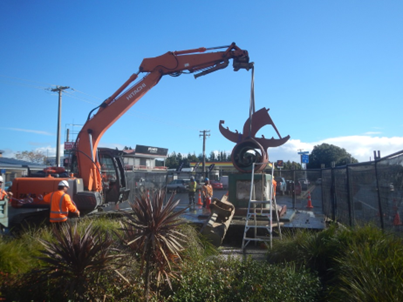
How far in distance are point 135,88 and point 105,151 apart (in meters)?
2.39

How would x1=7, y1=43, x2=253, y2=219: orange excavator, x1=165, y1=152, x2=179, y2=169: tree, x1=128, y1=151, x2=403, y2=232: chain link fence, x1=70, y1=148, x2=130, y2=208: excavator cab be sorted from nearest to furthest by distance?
x1=128, y1=151, x2=403, y2=232: chain link fence, x1=7, y1=43, x2=253, y2=219: orange excavator, x1=70, y1=148, x2=130, y2=208: excavator cab, x1=165, y1=152, x2=179, y2=169: tree

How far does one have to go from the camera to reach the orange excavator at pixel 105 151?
9.55 metres


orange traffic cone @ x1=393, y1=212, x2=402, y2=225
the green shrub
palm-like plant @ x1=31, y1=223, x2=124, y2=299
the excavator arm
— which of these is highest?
the excavator arm

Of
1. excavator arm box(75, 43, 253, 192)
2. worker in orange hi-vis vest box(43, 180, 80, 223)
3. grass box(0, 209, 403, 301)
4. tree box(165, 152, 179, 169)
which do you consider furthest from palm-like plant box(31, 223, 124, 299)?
tree box(165, 152, 179, 169)

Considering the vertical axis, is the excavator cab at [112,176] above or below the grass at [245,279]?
above

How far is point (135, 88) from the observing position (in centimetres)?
1161

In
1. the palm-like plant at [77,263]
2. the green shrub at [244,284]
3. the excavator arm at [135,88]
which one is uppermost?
the excavator arm at [135,88]

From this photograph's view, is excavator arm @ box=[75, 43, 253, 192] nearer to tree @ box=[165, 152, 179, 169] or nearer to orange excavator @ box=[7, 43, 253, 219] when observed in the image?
orange excavator @ box=[7, 43, 253, 219]

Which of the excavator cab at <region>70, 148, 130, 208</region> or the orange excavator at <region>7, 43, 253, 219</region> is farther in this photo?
the excavator cab at <region>70, 148, 130, 208</region>

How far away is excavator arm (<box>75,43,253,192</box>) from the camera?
A: 10703mm

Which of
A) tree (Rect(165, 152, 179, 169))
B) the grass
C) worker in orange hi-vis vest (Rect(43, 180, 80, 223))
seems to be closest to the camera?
the grass

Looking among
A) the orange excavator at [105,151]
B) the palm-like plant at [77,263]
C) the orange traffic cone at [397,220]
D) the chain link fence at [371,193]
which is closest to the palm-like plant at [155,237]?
the palm-like plant at [77,263]

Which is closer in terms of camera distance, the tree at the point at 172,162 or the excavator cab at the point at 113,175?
A: the excavator cab at the point at 113,175

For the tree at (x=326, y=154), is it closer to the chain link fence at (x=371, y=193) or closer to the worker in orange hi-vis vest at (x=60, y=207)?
the chain link fence at (x=371, y=193)
